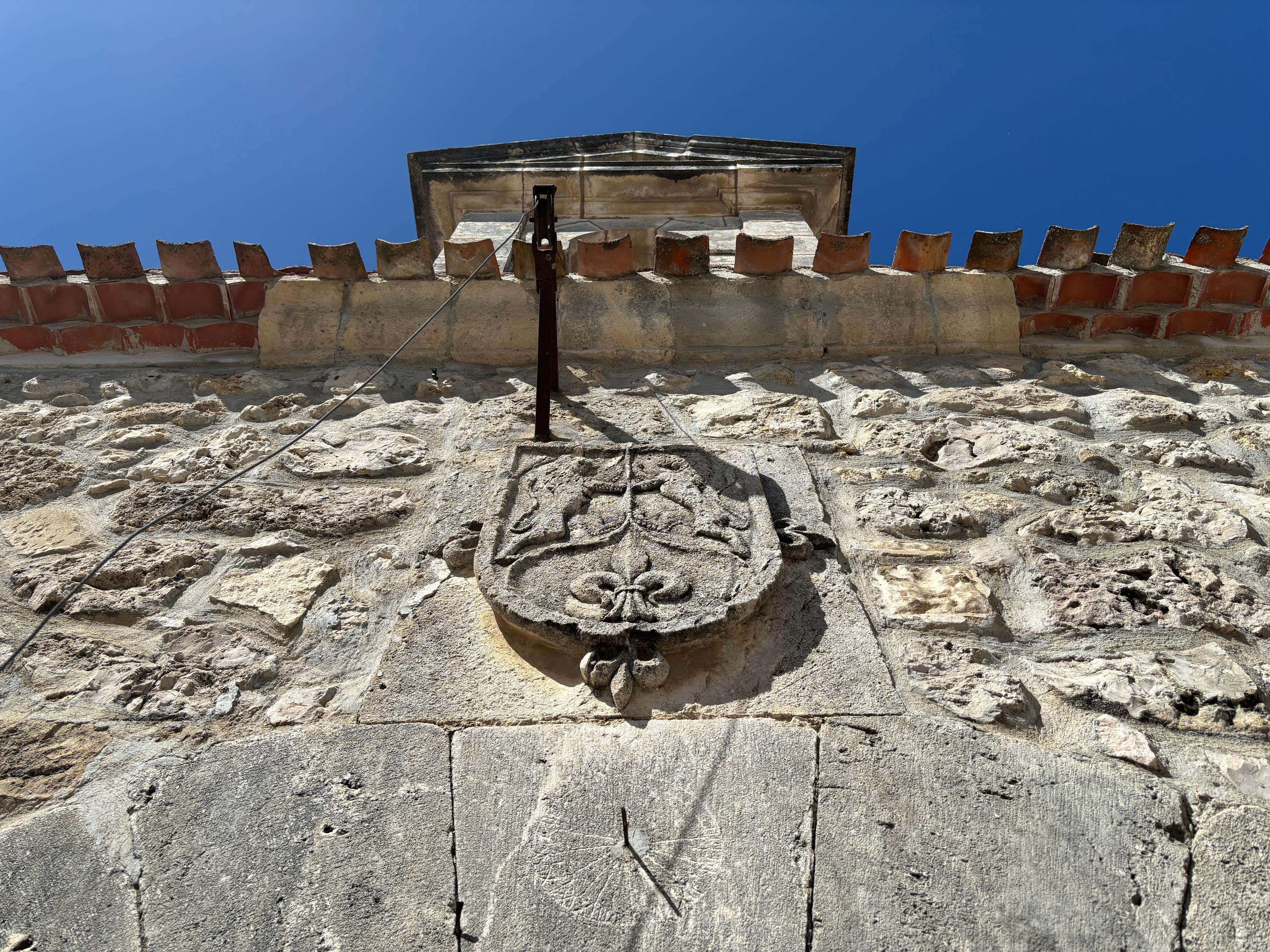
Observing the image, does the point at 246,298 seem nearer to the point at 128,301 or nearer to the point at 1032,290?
the point at 128,301

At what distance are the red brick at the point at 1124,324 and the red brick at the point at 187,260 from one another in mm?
3210

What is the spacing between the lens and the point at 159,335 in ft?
10.5

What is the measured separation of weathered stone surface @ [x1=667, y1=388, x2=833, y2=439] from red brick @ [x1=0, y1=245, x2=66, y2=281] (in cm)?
233

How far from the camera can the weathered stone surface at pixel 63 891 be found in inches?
51.6

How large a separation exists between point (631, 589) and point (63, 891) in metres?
1.04

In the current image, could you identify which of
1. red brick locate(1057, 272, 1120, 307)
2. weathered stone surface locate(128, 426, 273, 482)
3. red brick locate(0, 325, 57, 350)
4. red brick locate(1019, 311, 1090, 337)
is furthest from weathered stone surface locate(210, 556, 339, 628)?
red brick locate(1057, 272, 1120, 307)

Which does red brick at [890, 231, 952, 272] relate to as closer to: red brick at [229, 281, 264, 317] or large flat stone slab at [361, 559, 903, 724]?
large flat stone slab at [361, 559, 903, 724]

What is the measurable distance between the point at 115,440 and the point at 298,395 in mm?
530

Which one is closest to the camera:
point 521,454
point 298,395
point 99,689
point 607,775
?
point 607,775

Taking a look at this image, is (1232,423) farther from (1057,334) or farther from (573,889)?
(573,889)

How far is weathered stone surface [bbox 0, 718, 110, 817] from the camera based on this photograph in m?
1.50

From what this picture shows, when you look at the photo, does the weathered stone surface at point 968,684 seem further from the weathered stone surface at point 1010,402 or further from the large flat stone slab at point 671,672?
the weathered stone surface at point 1010,402

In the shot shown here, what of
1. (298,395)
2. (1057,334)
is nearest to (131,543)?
(298,395)

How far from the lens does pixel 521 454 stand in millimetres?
2312
